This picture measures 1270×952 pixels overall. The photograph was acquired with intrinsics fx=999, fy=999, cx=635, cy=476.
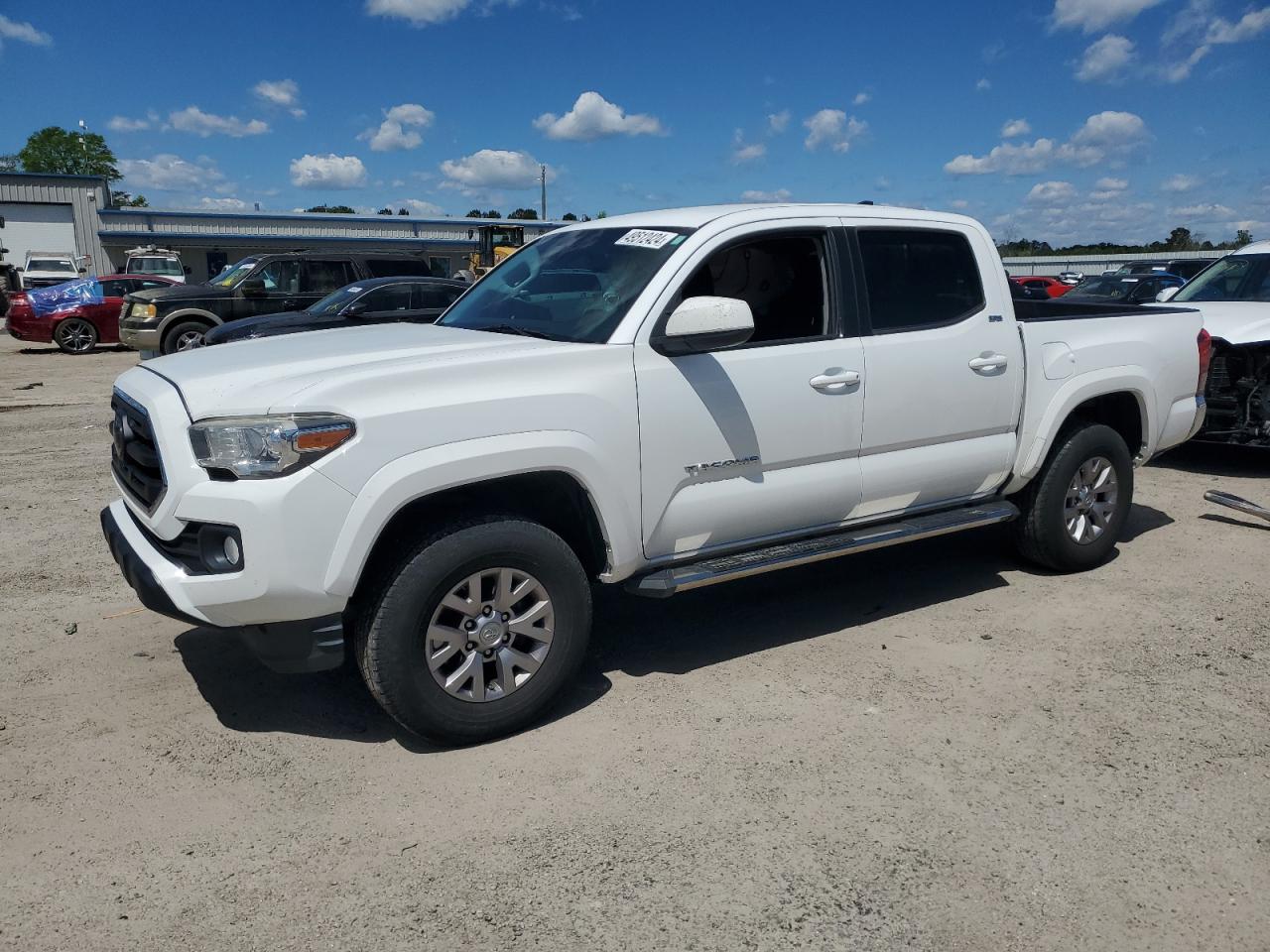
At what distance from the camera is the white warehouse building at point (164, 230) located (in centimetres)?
4641

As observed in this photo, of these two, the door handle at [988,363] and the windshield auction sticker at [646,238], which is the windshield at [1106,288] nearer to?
the door handle at [988,363]

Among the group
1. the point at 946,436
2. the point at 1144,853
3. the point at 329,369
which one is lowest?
the point at 1144,853

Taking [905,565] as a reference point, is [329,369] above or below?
above

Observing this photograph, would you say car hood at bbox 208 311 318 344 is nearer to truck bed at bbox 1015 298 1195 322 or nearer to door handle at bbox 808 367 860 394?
truck bed at bbox 1015 298 1195 322

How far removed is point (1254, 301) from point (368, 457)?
8315mm

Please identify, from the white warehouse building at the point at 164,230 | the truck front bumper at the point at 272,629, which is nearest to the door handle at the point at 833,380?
the truck front bumper at the point at 272,629

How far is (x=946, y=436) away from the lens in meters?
4.86

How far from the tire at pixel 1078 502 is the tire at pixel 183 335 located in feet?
43.8

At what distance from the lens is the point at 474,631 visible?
364 cm

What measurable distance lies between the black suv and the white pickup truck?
11.4 metres

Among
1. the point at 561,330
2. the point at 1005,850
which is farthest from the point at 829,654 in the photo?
the point at 561,330

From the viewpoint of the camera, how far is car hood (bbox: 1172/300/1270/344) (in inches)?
311

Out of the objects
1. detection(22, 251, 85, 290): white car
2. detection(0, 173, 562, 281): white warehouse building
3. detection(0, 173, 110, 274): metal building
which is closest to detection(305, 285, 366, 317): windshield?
detection(22, 251, 85, 290): white car

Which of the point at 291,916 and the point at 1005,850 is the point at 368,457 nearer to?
the point at 291,916
